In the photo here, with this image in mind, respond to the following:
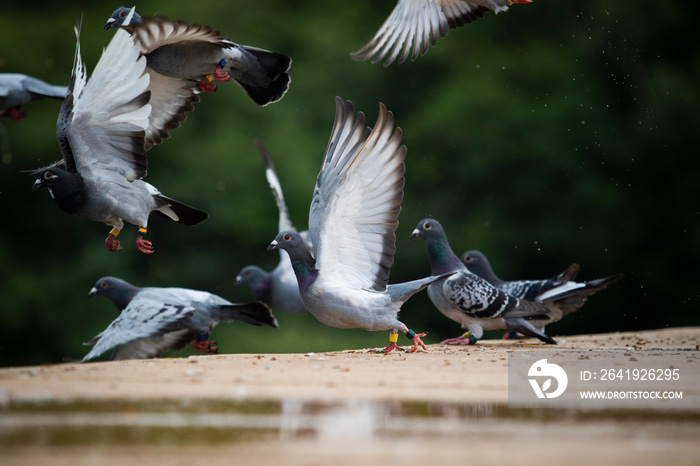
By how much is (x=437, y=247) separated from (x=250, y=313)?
1.76 metres

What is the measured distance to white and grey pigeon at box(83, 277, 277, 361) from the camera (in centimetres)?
626

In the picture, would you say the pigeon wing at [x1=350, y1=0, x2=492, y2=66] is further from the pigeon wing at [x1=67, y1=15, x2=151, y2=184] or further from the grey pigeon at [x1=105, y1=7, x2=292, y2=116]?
the pigeon wing at [x1=67, y1=15, x2=151, y2=184]

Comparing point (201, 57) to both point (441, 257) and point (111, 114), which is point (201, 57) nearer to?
point (111, 114)

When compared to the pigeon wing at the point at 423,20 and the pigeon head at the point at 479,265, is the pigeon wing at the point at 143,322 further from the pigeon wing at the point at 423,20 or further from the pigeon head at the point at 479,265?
the pigeon head at the point at 479,265

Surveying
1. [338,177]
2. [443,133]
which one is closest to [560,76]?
[443,133]

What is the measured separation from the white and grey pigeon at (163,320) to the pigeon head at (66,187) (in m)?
0.89

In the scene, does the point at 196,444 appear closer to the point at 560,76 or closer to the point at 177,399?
the point at 177,399

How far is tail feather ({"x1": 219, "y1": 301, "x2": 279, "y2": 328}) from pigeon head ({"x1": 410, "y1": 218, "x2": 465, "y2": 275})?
1.49 metres

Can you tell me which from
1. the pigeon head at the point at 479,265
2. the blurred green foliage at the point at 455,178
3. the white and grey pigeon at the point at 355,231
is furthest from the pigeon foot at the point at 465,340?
the blurred green foliage at the point at 455,178

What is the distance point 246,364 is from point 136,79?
212 cm

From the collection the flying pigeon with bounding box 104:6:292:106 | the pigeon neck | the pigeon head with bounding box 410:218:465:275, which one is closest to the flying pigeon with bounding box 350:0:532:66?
the flying pigeon with bounding box 104:6:292:106

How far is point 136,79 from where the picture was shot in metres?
5.88

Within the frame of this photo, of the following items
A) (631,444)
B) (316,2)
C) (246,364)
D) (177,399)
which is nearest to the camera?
(631,444)

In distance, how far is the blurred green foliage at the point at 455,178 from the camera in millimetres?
14898
